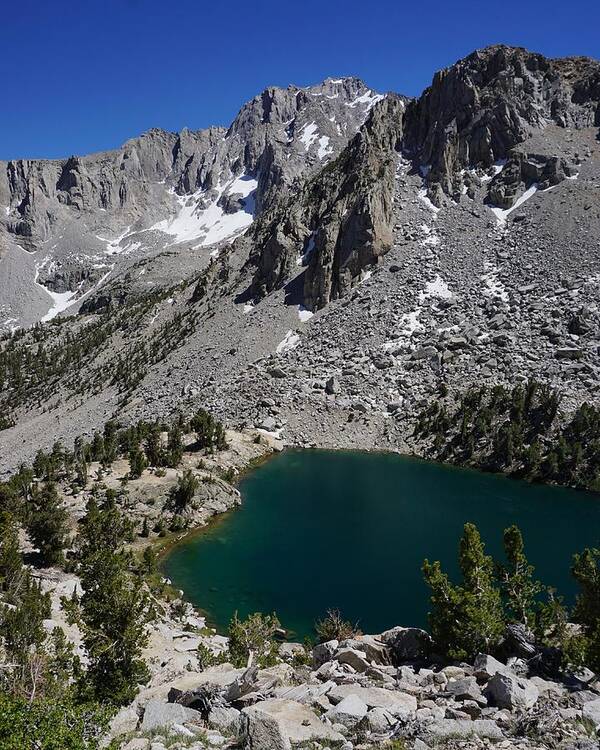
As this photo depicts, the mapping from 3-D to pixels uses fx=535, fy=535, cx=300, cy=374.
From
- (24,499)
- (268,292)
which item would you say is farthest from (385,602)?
(268,292)

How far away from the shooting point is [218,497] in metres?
48.2

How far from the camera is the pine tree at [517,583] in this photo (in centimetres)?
2192

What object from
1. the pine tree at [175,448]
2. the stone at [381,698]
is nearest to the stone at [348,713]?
the stone at [381,698]

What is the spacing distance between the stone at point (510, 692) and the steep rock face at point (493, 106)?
3587 inches

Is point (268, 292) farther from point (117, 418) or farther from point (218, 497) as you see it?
point (218, 497)

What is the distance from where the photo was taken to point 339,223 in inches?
3563

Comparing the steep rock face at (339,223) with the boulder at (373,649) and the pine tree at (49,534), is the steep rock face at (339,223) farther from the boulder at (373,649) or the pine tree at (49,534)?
the boulder at (373,649)

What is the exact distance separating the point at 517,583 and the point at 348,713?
38.4 feet

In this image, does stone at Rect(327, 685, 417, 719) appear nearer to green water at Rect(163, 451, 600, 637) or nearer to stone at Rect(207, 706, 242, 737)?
stone at Rect(207, 706, 242, 737)

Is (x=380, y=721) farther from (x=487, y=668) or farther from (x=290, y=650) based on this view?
(x=290, y=650)

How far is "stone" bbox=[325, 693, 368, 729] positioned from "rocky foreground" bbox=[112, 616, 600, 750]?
3cm

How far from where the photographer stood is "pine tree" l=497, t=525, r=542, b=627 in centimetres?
2192

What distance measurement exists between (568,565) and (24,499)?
40.5 m

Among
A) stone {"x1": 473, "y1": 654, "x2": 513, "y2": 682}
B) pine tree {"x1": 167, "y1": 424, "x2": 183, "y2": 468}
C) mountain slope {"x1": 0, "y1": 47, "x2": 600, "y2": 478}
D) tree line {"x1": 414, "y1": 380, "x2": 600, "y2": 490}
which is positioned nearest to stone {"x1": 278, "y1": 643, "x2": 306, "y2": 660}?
stone {"x1": 473, "y1": 654, "x2": 513, "y2": 682}
